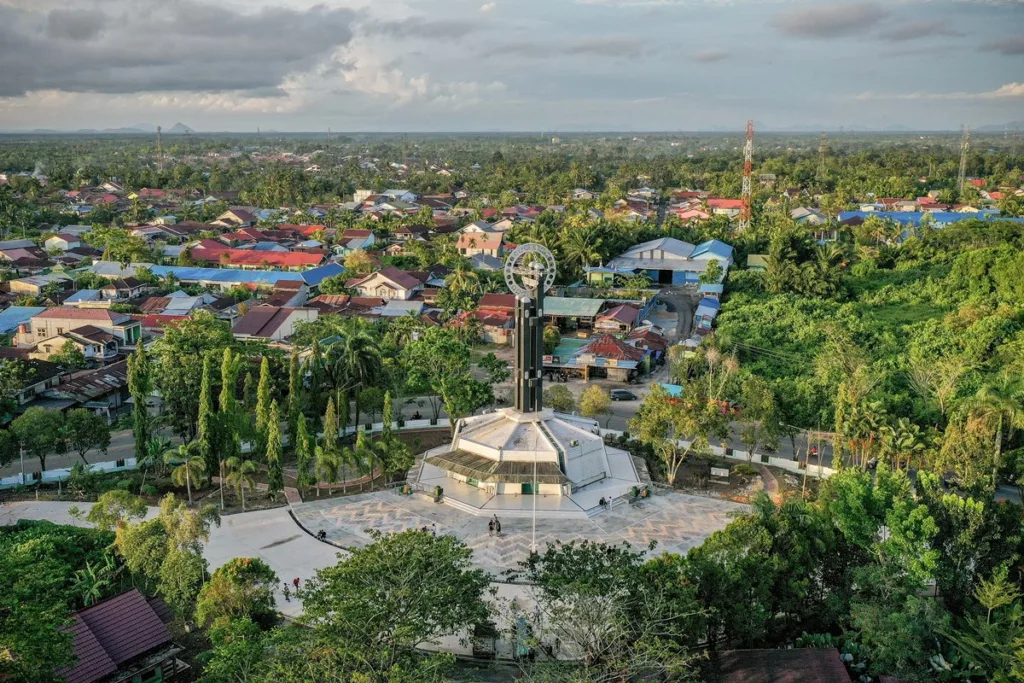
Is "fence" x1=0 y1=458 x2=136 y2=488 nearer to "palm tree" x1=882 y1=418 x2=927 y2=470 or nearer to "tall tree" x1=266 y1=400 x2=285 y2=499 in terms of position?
"tall tree" x1=266 y1=400 x2=285 y2=499

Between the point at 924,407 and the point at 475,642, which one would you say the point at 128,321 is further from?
the point at 924,407

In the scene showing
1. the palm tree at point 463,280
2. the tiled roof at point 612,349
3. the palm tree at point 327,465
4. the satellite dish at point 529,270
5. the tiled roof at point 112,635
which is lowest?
the tiled roof at point 112,635

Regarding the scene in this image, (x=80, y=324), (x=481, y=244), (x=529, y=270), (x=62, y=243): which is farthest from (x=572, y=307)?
(x=62, y=243)

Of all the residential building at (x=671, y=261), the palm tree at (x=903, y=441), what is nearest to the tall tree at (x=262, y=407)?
the palm tree at (x=903, y=441)

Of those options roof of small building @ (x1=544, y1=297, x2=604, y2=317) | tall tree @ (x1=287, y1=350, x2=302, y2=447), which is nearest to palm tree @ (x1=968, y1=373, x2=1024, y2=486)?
tall tree @ (x1=287, y1=350, x2=302, y2=447)

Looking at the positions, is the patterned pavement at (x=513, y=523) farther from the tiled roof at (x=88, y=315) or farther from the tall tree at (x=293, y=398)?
the tiled roof at (x=88, y=315)

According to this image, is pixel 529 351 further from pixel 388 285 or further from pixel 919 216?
pixel 919 216
